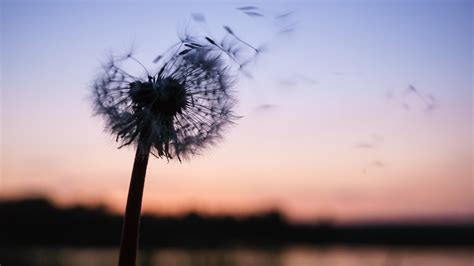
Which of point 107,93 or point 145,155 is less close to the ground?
point 107,93

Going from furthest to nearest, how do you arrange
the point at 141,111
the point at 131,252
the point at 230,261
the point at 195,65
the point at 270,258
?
the point at 270,258 < the point at 230,261 < the point at 195,65 < the point at 141,111 < the point at 131,252

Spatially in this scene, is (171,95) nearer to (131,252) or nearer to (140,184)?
(140,184)

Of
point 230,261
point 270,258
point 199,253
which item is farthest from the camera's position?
point 270,258

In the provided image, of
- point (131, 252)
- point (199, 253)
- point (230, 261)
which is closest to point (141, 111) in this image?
point (131, 252)

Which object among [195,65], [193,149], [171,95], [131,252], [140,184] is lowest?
[131,252]

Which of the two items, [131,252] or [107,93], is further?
[107,93]

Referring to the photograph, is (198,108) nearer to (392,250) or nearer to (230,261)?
(392,250)

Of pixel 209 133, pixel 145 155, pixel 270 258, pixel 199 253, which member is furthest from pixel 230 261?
pixel 145 155

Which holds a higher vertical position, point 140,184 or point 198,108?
point 198,108

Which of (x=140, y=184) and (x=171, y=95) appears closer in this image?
(x=140, y=184)
